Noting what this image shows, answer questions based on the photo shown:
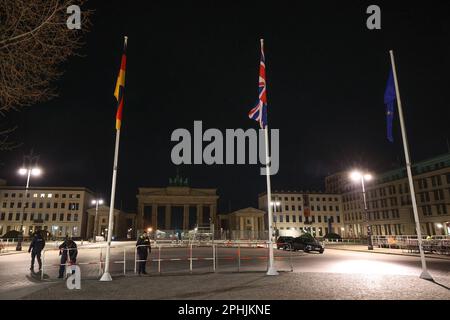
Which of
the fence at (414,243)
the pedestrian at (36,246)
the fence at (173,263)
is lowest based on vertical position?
the fence at (173,263)

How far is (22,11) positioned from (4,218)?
375 ft

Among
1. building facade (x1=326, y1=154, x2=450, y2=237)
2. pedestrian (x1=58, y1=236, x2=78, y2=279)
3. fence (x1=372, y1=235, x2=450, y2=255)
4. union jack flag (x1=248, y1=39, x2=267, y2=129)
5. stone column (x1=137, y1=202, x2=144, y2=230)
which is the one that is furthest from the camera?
stone column (x1=137, y1=202, x2=144, y2=230)

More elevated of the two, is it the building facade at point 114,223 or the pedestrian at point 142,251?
the building facade at point 114,223

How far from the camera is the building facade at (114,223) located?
10044cm

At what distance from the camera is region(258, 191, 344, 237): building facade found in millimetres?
111588

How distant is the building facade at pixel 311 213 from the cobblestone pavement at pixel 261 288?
9979 centimetres

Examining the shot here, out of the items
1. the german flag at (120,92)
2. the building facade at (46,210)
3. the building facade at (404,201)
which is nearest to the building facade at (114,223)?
the building facade at (46,210)

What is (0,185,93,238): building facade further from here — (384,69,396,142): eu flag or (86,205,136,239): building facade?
(384,69,396,142): eu flag

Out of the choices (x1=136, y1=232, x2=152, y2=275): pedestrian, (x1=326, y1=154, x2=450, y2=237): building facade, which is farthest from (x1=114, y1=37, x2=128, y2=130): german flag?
(x1=326, y1=154, x2=450, y2=237): building facade

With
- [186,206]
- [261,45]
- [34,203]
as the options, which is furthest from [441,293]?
[34,203]

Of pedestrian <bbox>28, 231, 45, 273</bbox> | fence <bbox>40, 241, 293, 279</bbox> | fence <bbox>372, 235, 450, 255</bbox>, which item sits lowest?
fence <bbox>40, 241, 293, 279</bbox>

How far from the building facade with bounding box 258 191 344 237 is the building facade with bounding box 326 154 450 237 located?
7.14m

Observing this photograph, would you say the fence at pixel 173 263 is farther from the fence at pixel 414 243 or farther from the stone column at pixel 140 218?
the stone column at pixel 140 218
